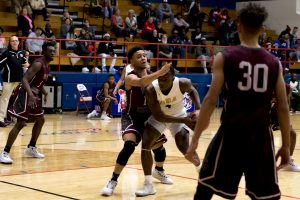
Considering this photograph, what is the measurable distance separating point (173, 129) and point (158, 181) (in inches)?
34.1

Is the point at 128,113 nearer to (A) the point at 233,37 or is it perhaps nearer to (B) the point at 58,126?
(B) the point at 58,126

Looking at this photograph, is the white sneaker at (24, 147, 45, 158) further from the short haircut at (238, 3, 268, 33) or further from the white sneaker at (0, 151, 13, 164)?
the short haircut at (238, 3, 268, 33)

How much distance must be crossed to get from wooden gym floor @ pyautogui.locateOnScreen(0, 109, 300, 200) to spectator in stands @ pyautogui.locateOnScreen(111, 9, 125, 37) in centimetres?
945

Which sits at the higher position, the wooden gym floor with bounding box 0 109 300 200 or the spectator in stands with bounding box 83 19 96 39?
the spectator in stands with bounding box 83 19 96 39

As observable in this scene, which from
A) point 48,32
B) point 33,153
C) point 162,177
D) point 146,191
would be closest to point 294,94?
point 48,32

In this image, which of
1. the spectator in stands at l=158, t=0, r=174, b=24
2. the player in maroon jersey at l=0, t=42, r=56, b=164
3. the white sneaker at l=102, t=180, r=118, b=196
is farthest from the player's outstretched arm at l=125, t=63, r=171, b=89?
the spectator in stands at l=158, t=0, r=174, b=24

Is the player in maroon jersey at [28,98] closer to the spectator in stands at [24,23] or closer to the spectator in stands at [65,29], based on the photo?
the spectator in stands at [24,23]

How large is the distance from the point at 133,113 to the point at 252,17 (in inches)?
132

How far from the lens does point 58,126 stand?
14.7m

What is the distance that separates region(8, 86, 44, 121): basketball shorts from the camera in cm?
929

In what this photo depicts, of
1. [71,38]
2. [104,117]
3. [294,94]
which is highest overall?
[71,38]

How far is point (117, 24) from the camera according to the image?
73.2ft

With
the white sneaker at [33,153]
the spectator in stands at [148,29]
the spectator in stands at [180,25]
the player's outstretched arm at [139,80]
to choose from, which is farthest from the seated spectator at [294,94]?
the player's outstretched arm at [139,80]

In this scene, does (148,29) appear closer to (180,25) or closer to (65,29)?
(180,25)
